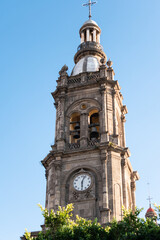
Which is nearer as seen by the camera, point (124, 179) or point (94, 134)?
point (124, 179)

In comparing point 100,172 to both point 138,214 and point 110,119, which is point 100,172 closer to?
point 110,119

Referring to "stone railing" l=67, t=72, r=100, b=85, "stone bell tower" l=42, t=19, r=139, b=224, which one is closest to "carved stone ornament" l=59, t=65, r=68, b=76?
"stone bell tower" l=42, t=19, r=139, b=224

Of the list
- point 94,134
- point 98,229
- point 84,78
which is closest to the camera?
point 98,229

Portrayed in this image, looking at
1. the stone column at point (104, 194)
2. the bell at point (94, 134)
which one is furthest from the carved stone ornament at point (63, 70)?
the stone column at point (104, 194)

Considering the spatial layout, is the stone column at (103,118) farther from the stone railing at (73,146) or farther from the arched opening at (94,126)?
the stone railing at (73,146)

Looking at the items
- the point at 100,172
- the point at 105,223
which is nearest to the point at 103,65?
the point at 100,172

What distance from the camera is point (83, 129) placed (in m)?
44.1

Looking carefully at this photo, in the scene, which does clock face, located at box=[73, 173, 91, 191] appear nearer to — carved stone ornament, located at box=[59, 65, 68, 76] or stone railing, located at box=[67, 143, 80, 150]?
stone railing, located at box=[67, 143, 80, 150]

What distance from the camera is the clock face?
40250mm

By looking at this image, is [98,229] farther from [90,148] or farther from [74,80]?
[74,80]

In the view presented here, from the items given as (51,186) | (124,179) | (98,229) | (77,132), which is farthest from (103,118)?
(98,229)

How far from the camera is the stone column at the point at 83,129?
4291 cm

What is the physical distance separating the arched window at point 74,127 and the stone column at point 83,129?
2.72 ft

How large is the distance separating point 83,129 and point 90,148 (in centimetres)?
283
